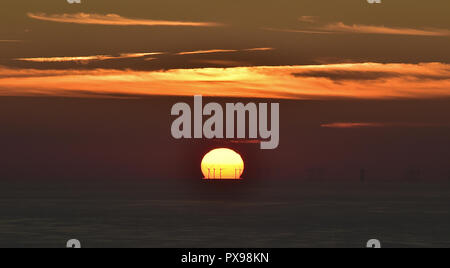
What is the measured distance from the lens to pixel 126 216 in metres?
186

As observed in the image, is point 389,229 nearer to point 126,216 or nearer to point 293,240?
point 293,240
